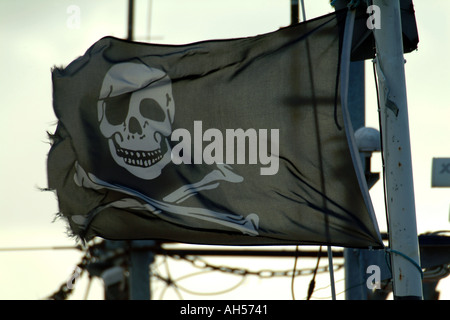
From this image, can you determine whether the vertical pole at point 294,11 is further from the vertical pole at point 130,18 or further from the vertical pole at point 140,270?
the vertical pole at point 130,18

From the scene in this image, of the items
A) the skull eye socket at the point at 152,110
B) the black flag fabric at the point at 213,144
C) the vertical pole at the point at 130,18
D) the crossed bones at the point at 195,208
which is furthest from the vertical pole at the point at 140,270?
the skull eye socket at the point at 152,110

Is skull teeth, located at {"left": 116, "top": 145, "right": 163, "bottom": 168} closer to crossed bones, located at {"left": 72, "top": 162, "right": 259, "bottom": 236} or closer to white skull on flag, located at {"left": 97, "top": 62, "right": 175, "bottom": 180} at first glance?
white skull on flag, located at {"left": 97, "top": 62, "right": 175, "bottom": 180}

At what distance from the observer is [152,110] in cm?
784

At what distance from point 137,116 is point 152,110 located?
168mm

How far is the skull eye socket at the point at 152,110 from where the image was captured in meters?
7.80

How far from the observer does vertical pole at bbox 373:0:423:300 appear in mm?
6492

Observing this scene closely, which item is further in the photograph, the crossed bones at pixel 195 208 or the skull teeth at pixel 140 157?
the skull teeth at pixel 140 157

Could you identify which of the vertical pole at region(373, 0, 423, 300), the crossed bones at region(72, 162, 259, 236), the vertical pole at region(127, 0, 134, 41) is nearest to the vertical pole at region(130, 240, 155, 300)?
the vertical pole at region(127, 0, 134, 41)

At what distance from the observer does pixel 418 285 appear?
21.3 ft

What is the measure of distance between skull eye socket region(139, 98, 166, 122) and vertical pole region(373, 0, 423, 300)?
1.95 metres

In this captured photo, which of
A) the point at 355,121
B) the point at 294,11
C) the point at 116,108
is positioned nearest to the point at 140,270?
the point at 294,11

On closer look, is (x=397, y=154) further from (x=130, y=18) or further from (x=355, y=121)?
(x=130, y=18)
